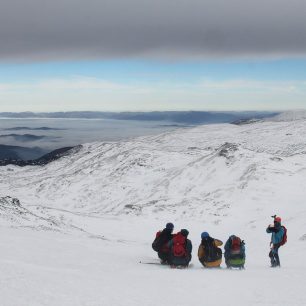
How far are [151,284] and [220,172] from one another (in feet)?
274

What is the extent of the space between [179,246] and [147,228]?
4393cm

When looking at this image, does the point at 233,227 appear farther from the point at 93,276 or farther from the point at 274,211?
the point at 93,276

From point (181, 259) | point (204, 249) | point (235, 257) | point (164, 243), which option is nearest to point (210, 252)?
point (204, 249)

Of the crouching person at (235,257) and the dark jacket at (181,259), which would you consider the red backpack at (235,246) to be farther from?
the dark jacket at (181,259)

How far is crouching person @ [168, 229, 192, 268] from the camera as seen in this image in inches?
626

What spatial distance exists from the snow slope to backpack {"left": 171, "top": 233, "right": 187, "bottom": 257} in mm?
745

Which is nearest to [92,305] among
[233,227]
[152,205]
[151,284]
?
[151,284]

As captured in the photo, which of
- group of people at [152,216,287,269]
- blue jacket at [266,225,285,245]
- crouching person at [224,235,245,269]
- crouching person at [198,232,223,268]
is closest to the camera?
group of people at [152,216,287,269]

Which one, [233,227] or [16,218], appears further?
[233,227]

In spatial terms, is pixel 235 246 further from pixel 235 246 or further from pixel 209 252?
pixel 209 252

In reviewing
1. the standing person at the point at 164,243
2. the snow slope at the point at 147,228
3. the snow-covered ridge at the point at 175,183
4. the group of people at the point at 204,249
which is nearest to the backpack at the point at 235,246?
the group of people at the point at 204,249

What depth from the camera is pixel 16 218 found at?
117 feet

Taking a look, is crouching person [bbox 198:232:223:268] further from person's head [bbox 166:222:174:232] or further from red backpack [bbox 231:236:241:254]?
person's head [bbox 166:222:174:232]

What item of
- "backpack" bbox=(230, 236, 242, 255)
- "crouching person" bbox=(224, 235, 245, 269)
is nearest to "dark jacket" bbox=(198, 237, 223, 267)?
"crouching person" bbox=(224, 235, 245, 269)
